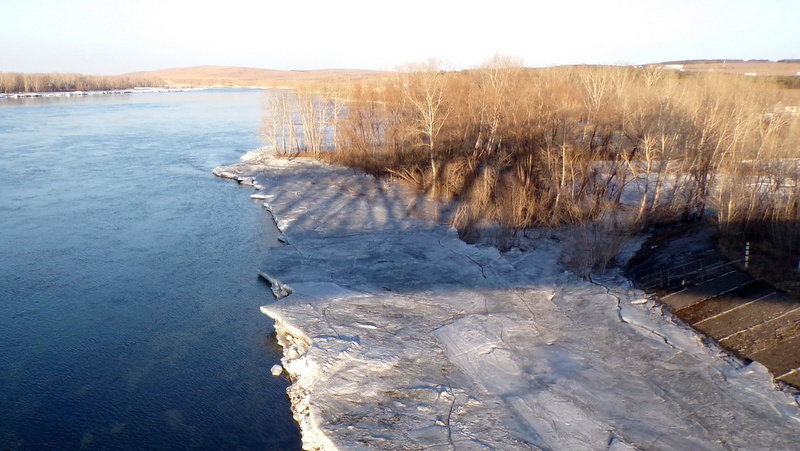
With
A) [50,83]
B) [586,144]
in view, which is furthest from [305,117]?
[50,83]

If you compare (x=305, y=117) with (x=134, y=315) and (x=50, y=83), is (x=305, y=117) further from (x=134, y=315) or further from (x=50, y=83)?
(x=50, y=83)

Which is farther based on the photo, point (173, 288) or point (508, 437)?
point (173, 288)

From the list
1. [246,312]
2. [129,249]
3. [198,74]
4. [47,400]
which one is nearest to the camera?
[47,400]

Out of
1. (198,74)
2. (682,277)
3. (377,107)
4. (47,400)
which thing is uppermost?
(198,74)

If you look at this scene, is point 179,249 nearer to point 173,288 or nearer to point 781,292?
point 173,288

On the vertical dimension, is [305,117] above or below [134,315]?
above

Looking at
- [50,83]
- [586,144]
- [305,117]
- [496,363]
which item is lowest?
[496,363]

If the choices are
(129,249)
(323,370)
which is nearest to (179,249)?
(129,249)

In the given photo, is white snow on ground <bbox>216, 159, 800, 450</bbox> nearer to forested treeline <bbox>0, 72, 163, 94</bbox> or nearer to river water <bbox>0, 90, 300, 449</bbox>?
river water <bbox>0, 90, 300, 449</bbox>
